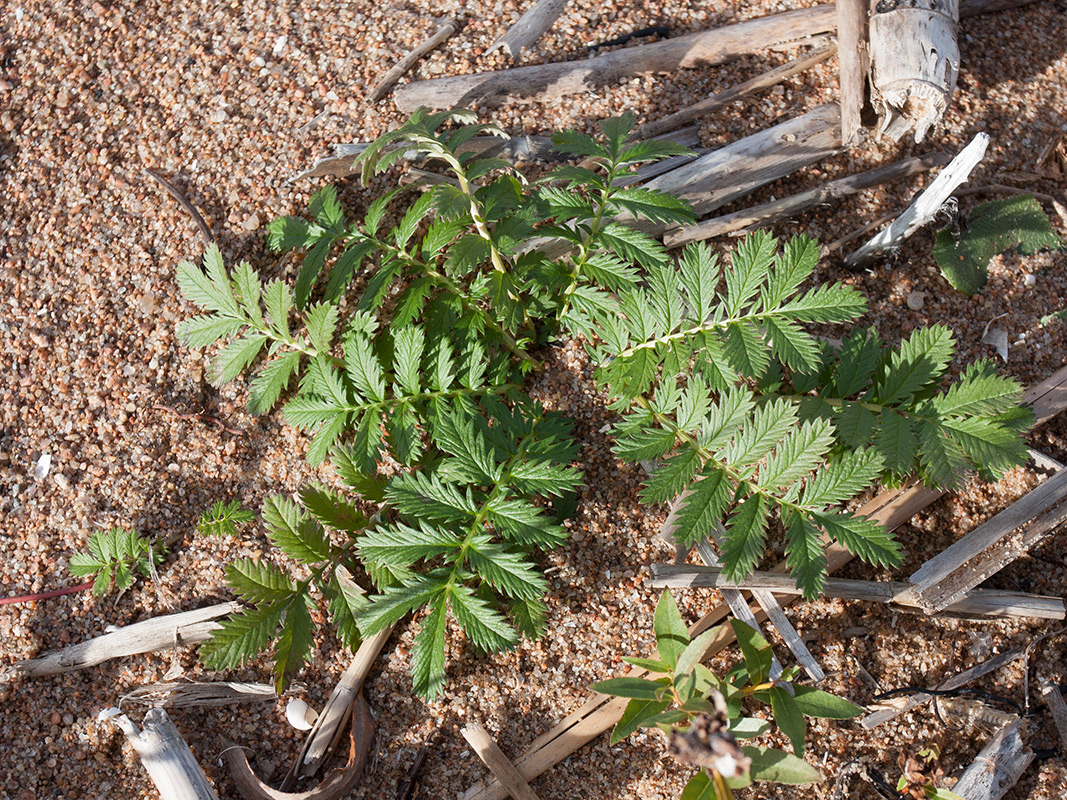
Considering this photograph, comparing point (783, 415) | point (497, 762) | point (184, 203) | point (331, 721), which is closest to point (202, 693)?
point (331, 721)

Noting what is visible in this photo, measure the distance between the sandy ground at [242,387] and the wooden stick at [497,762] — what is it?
41mm

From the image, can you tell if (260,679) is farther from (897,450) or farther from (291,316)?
(897,450)

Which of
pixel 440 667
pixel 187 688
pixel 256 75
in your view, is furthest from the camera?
pixel 256 75

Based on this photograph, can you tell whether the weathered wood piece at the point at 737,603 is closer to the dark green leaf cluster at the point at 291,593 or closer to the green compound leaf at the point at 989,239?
the dark green leaf cluster at the point at 291,593

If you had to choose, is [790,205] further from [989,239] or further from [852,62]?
[989,239]

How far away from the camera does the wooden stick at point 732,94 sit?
291 centimetres

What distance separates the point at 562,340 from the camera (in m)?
2.71

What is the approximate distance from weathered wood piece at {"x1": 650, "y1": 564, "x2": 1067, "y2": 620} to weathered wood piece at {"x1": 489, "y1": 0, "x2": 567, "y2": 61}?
190cm

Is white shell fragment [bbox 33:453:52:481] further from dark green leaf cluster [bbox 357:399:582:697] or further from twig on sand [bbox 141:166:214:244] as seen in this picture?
dark green leaf cluster [bbox 357:399:582:697]

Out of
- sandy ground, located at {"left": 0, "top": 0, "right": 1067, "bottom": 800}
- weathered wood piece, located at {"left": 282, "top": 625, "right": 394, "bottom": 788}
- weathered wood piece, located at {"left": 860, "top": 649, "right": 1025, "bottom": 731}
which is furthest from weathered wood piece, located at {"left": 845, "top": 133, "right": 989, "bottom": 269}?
weathered wood piece, located at {"left": 282, "top": 625, "right": 394, "bottom": 788}

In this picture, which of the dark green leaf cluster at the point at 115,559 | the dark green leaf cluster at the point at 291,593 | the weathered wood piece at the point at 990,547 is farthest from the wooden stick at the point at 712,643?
the dark green leaf cluster at the point at 115,559

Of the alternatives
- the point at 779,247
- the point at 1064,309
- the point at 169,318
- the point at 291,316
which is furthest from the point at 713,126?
the point at 169,318

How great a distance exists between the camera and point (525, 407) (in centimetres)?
245

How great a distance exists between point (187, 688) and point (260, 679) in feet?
0.67
